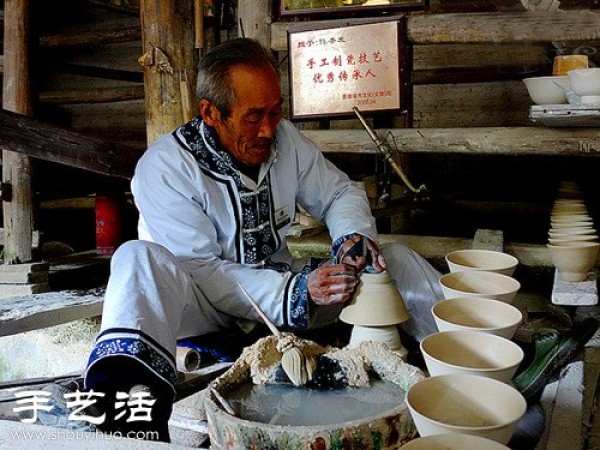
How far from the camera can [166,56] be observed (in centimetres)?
508

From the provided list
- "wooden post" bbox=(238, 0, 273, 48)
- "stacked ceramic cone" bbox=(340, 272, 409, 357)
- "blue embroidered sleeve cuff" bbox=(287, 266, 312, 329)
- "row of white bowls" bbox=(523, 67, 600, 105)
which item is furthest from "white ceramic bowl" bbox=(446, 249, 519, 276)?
"wooden post" bbox=(238, 0, 273, 48)

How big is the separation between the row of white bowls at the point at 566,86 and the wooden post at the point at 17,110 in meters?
4.01

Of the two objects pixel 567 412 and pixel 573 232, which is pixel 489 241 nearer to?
pixel 573 232

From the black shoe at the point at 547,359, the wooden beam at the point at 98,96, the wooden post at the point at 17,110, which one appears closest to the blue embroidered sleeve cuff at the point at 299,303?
the black shoe at the point at 547,359

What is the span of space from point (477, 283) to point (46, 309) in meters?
3.23

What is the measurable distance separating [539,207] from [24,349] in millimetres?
5256

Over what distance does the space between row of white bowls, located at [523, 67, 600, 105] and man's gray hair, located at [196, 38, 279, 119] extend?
1.76 meters

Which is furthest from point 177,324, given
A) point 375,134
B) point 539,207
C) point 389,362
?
point 539,207

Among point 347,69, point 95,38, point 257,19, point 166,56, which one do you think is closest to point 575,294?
point 347,69

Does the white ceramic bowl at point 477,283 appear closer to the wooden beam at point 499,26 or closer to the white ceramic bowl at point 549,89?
the white ceramic bowl at point 549,89

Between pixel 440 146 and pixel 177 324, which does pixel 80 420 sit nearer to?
pixel 177 324

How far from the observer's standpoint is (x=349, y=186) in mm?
4289

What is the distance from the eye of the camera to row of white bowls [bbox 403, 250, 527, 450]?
1.69 m

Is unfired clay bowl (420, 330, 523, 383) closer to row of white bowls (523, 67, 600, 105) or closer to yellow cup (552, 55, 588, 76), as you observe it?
row of white bowls (523, 67, 600, 105)
